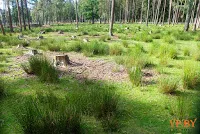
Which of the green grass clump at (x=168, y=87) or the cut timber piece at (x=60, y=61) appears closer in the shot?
the green grass clump at (x=168, y=87)

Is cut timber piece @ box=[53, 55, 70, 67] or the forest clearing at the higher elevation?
cut timber piece @ box=[53, 55, 70, 67]

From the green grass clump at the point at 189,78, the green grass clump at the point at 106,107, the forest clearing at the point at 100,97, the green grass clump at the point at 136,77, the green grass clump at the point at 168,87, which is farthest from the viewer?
the green grass clump at the point at 136,77

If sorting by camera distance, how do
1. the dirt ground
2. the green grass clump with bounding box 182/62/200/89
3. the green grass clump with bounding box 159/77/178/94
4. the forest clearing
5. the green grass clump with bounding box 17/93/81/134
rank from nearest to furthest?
the green grass clump with bounding box 17/93/81/134 < the forest clearing < the green grass clump with bounding box 159/77/178/94 < the green grass clump with bounding box 182/62/200/89 < the dirt ground

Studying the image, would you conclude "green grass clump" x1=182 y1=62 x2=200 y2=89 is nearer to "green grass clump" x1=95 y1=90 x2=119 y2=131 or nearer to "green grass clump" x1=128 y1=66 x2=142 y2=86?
"green grass clump" x1=128 y1=66 x2=142 y2=86

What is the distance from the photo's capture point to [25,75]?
544 cm

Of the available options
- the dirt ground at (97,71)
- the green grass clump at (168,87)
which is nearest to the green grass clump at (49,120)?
the dirt ground at (97,71)

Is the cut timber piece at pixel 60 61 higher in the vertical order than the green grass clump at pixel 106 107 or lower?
higher

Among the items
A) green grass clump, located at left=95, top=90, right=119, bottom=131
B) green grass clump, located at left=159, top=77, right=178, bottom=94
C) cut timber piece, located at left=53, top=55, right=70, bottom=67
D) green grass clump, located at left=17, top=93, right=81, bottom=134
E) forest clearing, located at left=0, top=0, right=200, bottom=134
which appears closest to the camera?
green grass clump, located at left=17, top=93, right=81, bottom=134

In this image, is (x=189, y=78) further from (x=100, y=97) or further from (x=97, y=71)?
(x=97, y=71)

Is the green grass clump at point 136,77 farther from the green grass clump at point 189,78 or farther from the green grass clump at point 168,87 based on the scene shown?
the green grass clump at point 189,78

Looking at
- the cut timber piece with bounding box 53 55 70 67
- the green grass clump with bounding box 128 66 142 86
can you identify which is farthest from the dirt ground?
the green grass clump with bounding box 128 66 142 86

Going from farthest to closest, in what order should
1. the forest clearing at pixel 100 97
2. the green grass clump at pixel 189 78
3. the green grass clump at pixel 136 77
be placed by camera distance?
the green grass clump at pixel 136 77
the green grass clump at pixel 189 78
the forest clearing at pixel 100 97

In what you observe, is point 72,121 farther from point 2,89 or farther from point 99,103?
point 2,89

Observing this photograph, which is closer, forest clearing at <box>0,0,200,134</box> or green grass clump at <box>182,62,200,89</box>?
forest clearing at <box>0,0,200,134</box>
